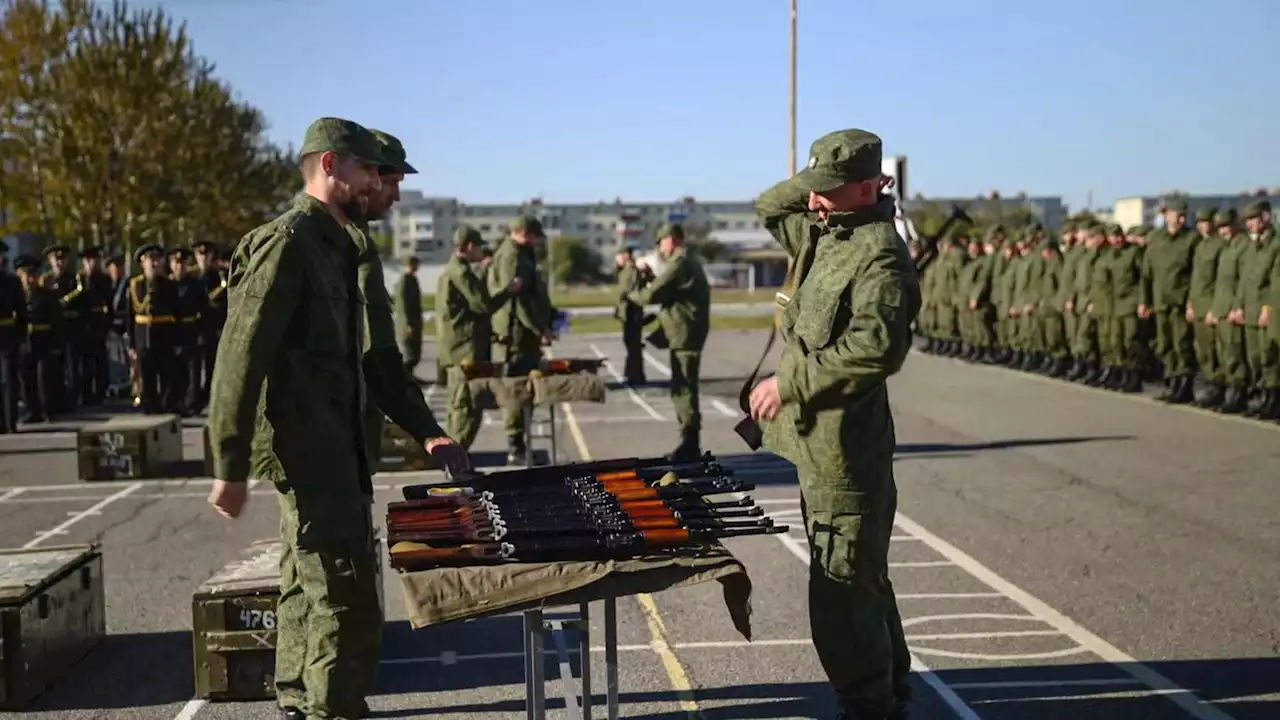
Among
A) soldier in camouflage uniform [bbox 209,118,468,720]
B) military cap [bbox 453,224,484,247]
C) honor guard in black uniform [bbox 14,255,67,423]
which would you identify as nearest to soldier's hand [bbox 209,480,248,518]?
soldier in camouflage uniform [bbox 209,118,468,720]

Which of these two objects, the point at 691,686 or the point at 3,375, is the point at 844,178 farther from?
the point at 3,375

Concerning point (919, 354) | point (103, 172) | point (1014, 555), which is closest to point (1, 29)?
point (103, 172)

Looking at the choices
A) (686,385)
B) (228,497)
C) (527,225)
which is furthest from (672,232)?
(228,497)

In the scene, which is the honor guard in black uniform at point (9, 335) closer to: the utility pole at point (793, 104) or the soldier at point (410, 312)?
the soldier at point (410, 312)

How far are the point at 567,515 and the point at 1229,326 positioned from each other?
1400cm

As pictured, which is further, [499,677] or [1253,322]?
[1253,322]

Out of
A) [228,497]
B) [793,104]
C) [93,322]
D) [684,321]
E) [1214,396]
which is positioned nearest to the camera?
[228,497]

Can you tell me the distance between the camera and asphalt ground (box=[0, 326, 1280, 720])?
20.9 ft

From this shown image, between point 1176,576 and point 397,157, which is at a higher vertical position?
point 397,157

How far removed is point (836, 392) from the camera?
5.20 metres

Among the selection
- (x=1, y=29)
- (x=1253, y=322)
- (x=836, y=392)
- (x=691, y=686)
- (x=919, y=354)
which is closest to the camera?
(x=836, y=392)

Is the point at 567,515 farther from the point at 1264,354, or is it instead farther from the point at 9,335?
the point at 9,335

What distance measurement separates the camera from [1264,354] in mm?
16109

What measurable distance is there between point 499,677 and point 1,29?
104ft
